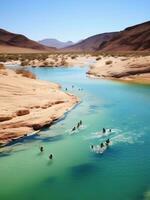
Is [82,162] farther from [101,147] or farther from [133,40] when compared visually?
[133,40]

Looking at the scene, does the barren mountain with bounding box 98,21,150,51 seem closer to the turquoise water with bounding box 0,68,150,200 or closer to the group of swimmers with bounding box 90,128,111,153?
the turquoise water with bounding box 0,68,150,200

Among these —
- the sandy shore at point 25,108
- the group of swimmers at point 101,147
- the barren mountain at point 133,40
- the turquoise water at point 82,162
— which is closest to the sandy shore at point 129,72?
the sandy shore at point 25,108

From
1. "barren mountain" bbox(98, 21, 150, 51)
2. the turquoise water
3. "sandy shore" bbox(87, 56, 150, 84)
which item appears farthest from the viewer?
"barren mountain" bbox(98, 21, 150, 51)

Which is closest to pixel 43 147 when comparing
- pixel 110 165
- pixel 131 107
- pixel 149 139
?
pixel 110 165

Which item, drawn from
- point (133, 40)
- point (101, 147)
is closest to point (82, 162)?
point (101, 147)

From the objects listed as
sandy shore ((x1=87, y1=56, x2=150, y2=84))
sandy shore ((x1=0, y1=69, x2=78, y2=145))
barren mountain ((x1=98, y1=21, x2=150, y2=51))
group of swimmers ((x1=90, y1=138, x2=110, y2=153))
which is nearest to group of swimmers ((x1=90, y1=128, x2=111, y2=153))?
group of swimmers ((x1=90, y1=138, x2=110, y2=153))

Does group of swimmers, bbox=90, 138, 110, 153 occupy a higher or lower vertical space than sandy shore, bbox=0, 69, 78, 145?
lower
